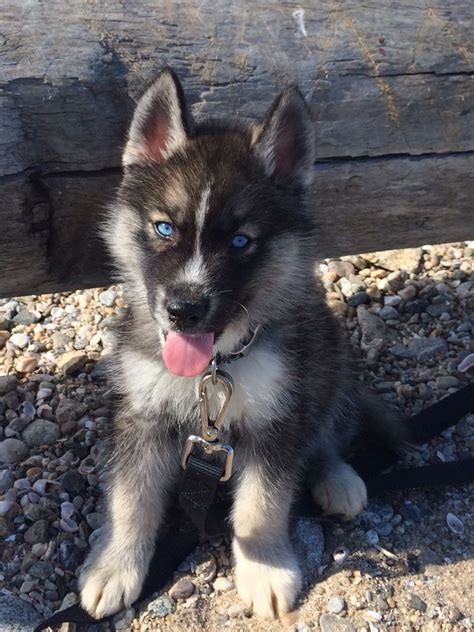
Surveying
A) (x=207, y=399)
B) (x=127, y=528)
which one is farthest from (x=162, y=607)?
(x=207, y=399)

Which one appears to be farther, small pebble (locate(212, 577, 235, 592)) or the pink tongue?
small pebble (locate(212, 577, 235, 592))

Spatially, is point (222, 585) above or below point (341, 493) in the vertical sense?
below

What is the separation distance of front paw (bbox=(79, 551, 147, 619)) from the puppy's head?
35.8 inches

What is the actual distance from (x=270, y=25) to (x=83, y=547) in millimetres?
2213

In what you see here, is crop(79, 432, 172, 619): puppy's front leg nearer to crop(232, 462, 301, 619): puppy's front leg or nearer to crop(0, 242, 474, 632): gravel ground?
crop(0, 242, 474, 632): gravel ground

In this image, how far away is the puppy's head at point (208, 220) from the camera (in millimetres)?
2576

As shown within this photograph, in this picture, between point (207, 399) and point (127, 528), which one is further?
point (127, 528)

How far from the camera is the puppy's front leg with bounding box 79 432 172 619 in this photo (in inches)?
117

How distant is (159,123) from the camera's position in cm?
283

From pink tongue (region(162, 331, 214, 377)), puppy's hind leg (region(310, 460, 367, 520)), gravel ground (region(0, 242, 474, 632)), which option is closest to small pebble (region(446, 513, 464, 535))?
gravel ground (region(0, 242, 474, 632))

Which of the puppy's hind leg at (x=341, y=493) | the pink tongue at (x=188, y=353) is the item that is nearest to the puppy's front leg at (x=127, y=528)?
the pink tongue at (x=188, y=353)

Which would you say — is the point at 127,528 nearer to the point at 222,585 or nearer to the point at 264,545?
the point at 222,585

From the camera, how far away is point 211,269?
2555 mm

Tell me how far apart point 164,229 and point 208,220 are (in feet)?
0.65
